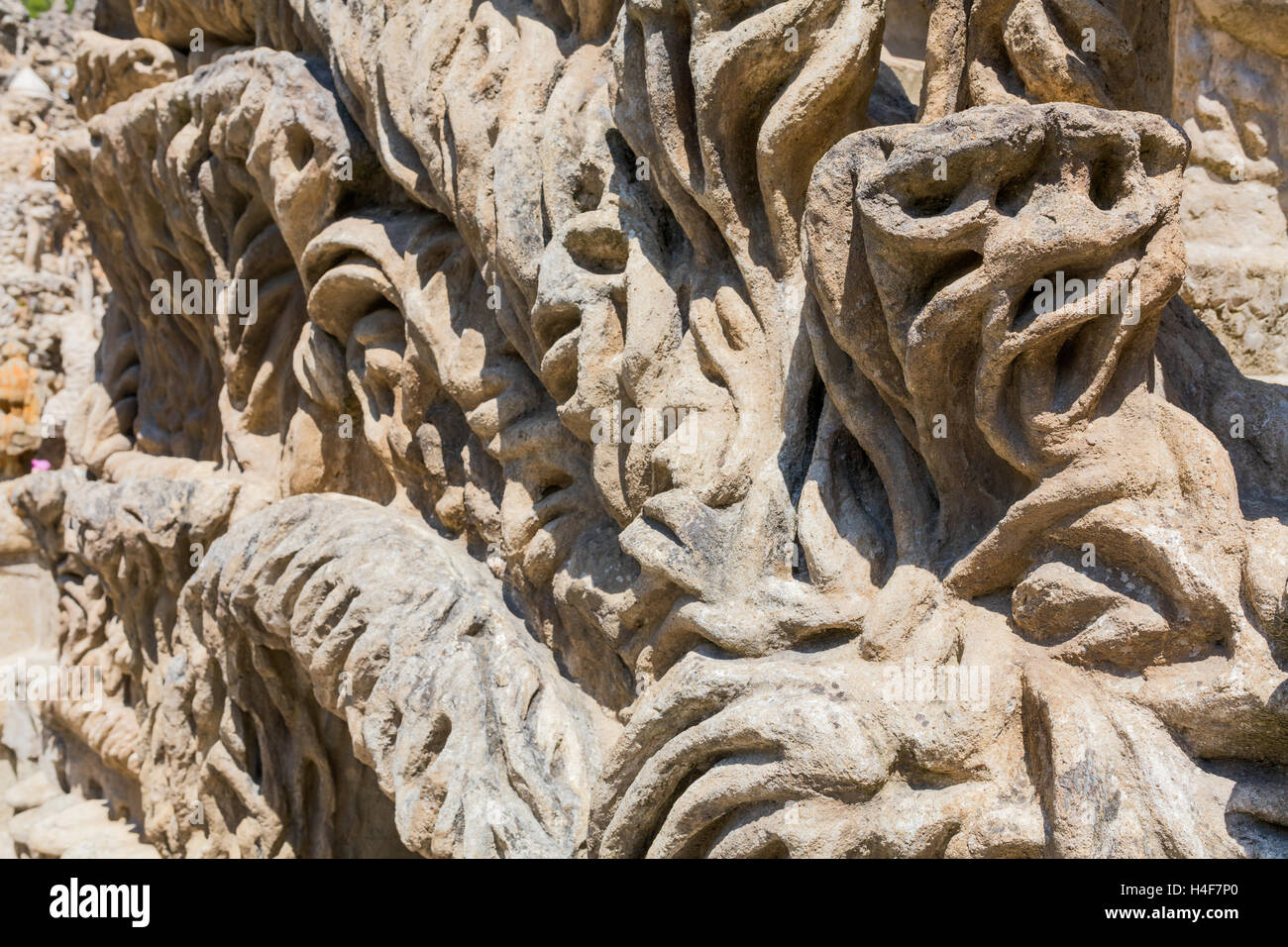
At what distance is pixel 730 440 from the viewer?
67.7 inches

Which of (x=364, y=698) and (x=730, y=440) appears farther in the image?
(x=364, y=698)

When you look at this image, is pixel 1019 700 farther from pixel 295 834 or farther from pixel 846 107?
pixel 295 834

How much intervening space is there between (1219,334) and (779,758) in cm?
161

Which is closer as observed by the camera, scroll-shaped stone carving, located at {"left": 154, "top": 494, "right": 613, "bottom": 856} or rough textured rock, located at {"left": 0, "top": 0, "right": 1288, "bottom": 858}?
rough textured rock, located at {"left": 0, "top": 0, "right": 1288, "bottom": 858}

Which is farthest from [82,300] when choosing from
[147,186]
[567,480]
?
[567,480]

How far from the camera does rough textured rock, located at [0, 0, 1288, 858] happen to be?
1304mm

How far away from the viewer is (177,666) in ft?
9.77

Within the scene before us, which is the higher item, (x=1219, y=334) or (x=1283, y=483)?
(x=1219, y=334)

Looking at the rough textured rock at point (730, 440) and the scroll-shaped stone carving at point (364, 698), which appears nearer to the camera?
the rough textured rock at point (730, 440)

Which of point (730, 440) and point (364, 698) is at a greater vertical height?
point (730, 440)

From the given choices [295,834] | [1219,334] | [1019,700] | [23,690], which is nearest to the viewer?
[1019,700]

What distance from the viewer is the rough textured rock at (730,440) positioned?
130 cm

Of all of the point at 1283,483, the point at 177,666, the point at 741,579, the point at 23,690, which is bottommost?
the point at 23,690

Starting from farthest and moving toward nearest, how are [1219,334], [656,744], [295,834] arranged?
1. [295,834]
2. [1219,334]
3. [656,744]
